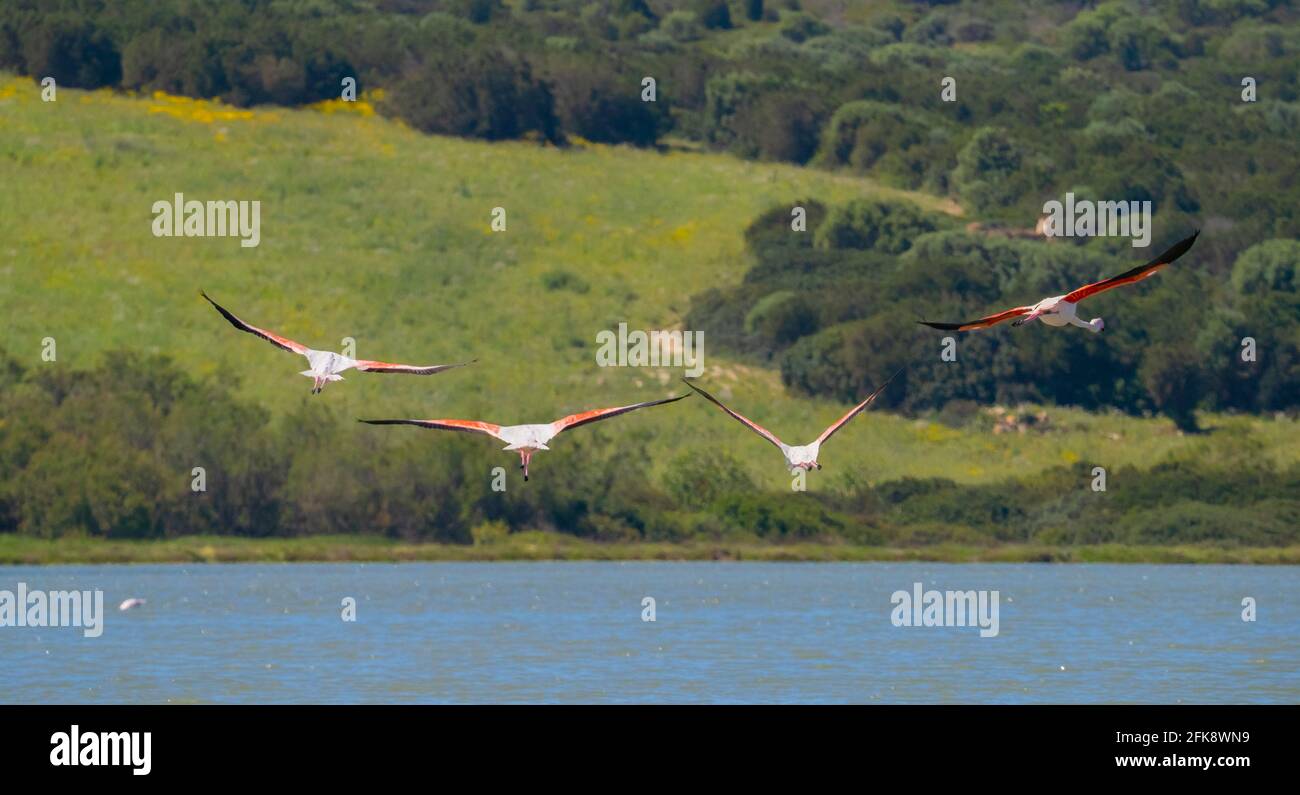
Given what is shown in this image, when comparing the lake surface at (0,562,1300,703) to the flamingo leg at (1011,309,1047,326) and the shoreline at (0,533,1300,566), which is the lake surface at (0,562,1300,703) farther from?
the flamingo leg at (1011,309,1047,326)

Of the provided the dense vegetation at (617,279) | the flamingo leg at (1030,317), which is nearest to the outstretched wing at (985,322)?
the flamingo leg at (1030,317)

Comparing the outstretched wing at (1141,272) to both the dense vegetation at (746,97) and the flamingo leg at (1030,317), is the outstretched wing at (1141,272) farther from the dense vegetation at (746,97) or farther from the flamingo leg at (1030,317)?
the dense vegetation at (746,97)

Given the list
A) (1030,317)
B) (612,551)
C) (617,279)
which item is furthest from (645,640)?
(617,279)

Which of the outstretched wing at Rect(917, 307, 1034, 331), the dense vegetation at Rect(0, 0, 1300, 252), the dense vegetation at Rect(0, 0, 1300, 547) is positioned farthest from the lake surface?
the dense vegetation at Rect(0, 0, 1300, 252)

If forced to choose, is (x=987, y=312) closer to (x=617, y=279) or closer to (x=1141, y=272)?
(x=617, y=279)

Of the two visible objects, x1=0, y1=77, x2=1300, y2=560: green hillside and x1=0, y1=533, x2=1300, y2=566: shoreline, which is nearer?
x1=0, y1=533, x2=1300, y2=566: shoreline
